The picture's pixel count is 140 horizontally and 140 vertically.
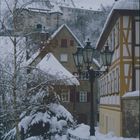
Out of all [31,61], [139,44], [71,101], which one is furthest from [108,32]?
[71,101]

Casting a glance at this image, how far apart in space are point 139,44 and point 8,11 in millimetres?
8121

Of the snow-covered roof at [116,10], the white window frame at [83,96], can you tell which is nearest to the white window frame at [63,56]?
the white window frame at [83,96]

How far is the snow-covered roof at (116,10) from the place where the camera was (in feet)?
36.4

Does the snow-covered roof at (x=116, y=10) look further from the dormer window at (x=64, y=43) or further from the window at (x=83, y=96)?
the window at (x=83, y=96)

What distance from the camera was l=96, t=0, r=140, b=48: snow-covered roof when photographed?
36.4 feet

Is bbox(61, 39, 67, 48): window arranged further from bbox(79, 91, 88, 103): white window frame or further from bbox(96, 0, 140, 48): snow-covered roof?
bbox(96, 0, 140, 48): snow-covered roof

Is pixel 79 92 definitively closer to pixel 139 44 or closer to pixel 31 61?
pixel 31 61

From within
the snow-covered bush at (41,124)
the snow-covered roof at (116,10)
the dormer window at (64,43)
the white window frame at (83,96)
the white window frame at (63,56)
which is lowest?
the snow-covered bush at (41,124)

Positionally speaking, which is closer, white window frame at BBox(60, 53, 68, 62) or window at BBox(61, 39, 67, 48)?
window at BBox(61, 39, 67, 48)

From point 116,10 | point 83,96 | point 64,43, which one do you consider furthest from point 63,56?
point 116,10

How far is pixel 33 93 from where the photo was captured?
16578mm

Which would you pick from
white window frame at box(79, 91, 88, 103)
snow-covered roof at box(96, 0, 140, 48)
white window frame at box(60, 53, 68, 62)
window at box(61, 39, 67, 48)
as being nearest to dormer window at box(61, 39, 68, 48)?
window at box(61, 39, 67, 48)

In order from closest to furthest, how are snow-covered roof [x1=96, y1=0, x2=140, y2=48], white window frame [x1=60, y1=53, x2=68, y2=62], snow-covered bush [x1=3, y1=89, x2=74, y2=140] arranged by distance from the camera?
snow-covered roof [x1=96, y1=0, x2=140, y2=48], snow-covered bush [x1=3, y1=89, x2=74, y2=140], white window frame [x1=60, y1=53, x2=68, y2=62]

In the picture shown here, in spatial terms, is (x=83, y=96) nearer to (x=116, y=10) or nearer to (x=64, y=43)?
(x=64, y=43)
